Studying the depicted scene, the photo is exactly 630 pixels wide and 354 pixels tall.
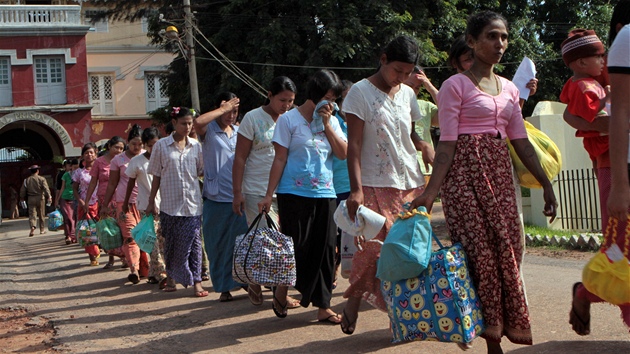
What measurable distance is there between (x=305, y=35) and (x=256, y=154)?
16708mm

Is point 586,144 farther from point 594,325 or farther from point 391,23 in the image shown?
point 391,23

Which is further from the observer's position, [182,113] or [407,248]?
[182,113]

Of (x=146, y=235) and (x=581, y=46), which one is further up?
(x=581, y=46)

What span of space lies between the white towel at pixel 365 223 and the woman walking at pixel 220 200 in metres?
3.10

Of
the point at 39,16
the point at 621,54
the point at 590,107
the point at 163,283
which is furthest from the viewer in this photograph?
the point at 39,16

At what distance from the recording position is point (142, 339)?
270 inches

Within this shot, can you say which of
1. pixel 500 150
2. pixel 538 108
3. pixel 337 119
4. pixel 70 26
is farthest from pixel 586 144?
pixel 70 26

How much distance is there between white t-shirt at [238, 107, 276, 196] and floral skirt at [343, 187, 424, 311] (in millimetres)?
2149

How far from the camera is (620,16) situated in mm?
4137

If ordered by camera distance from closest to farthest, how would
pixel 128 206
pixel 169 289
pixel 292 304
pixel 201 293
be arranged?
1. pixel 292 304
2. pixel 201 293
3. pixel 169 289
4. pixel 128 206

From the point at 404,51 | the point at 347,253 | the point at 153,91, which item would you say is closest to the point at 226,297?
the point at 347,253

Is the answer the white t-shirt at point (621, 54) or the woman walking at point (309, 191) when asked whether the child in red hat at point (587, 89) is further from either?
the woman walking at point (309, 191)

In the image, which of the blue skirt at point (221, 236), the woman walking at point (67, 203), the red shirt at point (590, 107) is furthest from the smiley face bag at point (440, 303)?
the woman walking at point (67, 203)

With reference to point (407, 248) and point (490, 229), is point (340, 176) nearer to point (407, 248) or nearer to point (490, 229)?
point (490, 229)
